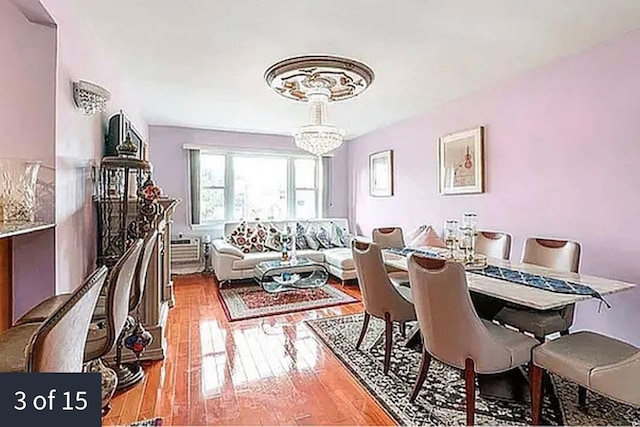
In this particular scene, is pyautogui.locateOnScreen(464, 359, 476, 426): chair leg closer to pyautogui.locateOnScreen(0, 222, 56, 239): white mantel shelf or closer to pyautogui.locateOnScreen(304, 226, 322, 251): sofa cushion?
pyautogui.locateOnScreen(0, 222, 56, 239): white mantel shelf

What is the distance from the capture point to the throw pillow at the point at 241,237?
18.0 feet

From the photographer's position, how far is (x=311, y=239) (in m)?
5.91

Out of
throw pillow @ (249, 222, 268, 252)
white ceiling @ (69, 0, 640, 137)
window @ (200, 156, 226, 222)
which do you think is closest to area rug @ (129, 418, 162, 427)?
white ceiling @ (69, 0, 640, 137)

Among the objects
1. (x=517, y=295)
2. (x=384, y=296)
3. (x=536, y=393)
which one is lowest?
(x=536, y=393)

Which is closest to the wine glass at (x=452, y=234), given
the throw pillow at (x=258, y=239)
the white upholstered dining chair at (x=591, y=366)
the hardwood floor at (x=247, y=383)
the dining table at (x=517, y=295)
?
the dining table at (x=517, y=295)

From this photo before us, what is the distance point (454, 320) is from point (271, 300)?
282 centimetres

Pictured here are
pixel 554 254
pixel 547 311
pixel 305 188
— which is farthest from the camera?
pixel 305 188

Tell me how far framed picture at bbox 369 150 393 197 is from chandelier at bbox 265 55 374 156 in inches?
84.4

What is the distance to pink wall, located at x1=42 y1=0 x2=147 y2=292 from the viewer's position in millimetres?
2100

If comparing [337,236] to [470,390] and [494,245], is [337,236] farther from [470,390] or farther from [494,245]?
[470,390]

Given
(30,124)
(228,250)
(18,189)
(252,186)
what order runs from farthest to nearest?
(252,186) < (228,250) < (30,124) < (18,189)

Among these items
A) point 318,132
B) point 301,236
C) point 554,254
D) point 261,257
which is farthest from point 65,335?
point 301,236

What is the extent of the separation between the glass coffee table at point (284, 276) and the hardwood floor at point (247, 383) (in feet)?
3.36

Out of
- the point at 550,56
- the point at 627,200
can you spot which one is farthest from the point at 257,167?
the point at 627,200
